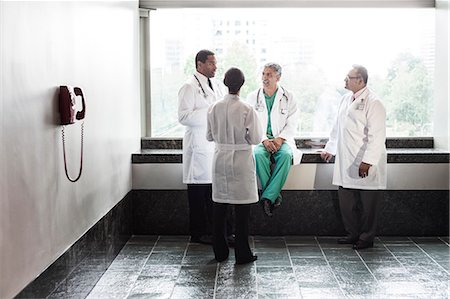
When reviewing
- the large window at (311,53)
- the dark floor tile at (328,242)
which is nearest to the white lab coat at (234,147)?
the dark floor tile at (328,242)

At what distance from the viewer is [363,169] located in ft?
18.4

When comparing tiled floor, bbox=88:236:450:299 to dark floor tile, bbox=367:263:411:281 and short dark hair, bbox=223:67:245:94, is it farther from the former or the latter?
short dark hair, bbox=223:67:245:94

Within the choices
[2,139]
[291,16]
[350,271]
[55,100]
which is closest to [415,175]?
[350,271]

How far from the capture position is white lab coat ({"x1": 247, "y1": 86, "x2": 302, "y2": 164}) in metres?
6.03

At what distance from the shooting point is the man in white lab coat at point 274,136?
19.2 ft

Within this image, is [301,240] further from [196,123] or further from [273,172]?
[196,123]

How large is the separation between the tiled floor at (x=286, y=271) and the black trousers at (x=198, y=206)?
166mm

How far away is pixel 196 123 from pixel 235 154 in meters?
0.81

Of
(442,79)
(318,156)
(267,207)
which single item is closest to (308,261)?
(267,207)

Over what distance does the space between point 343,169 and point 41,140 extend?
303 cm

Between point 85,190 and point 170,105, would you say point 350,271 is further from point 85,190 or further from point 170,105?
point 170,105

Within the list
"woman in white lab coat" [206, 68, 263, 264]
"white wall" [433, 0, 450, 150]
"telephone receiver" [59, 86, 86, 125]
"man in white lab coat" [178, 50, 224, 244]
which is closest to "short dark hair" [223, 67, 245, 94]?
"woman in white lab coat" [206, 68, 263, 264]

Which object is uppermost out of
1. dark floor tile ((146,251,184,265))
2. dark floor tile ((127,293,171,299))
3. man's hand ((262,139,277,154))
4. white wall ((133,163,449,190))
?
man's hand ((262,139,277,154))

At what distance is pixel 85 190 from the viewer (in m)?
4.41
